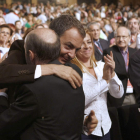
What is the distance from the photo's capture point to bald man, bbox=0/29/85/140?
0.86 meters

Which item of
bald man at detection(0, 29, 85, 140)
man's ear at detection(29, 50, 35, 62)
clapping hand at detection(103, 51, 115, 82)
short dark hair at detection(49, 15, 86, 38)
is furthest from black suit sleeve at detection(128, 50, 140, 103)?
man's ear at detection(29, 50, 35, 62)

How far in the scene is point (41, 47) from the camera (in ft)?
3.00

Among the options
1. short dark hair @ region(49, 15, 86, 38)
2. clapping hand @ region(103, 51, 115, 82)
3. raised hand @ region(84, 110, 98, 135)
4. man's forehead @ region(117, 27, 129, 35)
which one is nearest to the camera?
raised hand @ region(84, 110, 98, 135)

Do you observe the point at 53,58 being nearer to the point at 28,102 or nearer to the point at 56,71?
the point at 56,71

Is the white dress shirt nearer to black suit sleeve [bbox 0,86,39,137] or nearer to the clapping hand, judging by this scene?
the clapping hand

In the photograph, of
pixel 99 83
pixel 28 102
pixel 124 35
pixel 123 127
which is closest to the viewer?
pixel 28 102

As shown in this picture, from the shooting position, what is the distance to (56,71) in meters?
0.94

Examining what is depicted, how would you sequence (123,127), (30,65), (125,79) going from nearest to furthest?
1. (30,65)
2. (123,127)
3. (125,79)

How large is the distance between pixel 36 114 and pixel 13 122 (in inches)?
3.9

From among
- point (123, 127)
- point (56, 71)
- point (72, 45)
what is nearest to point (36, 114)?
point (56, 71)

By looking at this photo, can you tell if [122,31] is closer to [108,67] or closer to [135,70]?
[135,70]

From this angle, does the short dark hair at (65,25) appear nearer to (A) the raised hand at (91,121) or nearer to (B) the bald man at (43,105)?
(B) the bald man at (43,105)

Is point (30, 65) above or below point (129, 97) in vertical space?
above

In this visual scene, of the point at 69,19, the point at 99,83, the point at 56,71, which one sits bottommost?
the point at 99,83
